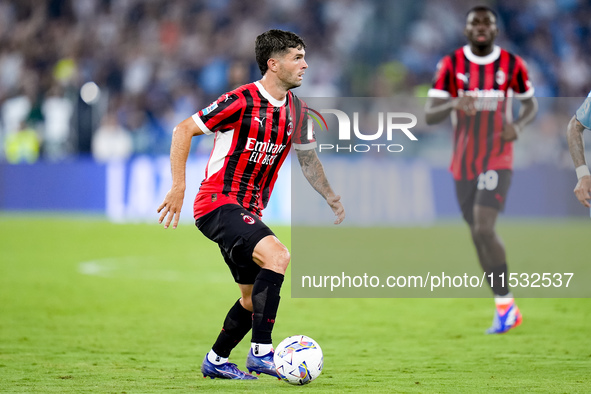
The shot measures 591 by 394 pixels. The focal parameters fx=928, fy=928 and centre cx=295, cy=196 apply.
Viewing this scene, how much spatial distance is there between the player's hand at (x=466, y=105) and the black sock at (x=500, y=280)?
1.42 meters

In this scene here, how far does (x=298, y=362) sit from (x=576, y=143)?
2337mm

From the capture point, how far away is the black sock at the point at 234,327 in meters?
5.59

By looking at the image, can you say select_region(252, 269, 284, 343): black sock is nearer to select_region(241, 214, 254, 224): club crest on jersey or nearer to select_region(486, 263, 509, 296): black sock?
select_region(241, 214, 254, 224): club crest on jersey

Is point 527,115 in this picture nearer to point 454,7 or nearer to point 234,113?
point 234,113

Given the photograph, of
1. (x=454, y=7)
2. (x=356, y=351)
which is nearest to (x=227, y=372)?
(x=356, y=351)

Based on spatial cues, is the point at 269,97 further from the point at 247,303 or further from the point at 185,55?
the point at 185,55

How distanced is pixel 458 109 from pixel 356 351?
2.63 meters

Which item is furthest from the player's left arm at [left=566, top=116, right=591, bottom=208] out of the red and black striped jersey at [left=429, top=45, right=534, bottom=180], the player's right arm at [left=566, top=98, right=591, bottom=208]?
the red and black striped jersey at [left=429, top=45, right=534, bottom=180]

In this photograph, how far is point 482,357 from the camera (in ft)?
20.6

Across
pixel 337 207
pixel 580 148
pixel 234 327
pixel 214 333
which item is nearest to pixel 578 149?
pixel 580 148

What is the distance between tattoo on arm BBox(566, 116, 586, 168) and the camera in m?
5.93

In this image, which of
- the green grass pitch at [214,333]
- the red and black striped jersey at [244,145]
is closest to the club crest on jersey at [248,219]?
the red and black striped jersey at [244,145]

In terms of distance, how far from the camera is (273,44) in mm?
5527

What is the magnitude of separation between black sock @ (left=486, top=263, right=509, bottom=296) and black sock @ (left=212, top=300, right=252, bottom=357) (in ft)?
9.08
